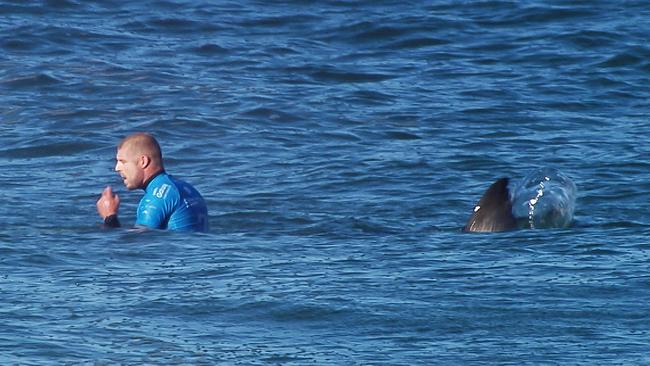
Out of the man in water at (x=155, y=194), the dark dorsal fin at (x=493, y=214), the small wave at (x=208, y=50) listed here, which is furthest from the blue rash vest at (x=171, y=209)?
the small wave at (x=208, y=50)

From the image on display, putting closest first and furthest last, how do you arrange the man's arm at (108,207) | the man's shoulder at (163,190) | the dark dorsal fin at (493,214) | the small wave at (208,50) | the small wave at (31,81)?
the man's arm at (108,207) → the dark dorsal fin at (493,214) → the man's shoulder at (163,190) → the small wave at (31,81) → the small wave at (208,50)

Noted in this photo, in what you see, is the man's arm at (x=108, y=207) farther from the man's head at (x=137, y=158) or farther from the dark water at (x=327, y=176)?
the man's head at (x=137, y=158)

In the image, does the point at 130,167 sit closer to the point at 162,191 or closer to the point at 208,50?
the point at 162,191

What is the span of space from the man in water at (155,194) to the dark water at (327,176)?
228 mm

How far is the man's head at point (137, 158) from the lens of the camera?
35.2ft

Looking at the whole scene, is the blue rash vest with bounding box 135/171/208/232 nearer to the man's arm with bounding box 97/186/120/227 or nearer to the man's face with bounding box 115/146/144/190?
the man's face with bounding box 115/146/144/190

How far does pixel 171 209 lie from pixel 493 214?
7.67ft

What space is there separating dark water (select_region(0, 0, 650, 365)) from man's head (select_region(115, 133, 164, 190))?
501 millimetres

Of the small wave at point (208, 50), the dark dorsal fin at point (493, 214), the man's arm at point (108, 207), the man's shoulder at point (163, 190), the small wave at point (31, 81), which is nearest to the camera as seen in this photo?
the man's arm at point (108, 207)

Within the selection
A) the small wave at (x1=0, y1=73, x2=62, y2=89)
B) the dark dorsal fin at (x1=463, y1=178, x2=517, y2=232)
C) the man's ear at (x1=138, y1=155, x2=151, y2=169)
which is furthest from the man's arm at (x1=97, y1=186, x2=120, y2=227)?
the small wave at (x1=0, y1=73, x2=62, y2=89)

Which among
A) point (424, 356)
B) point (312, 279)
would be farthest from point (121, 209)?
point (424, 356)

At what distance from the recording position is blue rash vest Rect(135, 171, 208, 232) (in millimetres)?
10641

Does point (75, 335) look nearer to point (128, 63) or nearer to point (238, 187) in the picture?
point (238, 187)

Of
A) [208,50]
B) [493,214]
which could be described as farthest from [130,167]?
[208,50]
